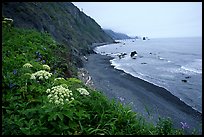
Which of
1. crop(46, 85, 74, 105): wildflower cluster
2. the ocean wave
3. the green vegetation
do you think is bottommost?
the ocean wave

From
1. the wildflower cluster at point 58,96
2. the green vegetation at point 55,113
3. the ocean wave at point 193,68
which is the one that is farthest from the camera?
the ocean wave at point 193,68

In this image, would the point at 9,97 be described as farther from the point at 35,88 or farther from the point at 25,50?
the point at 25,50

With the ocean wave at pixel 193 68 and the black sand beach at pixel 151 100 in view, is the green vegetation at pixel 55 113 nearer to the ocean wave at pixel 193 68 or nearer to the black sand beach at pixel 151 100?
the black sand beach at pixel 151 100

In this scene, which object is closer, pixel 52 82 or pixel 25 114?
pixel 25 114

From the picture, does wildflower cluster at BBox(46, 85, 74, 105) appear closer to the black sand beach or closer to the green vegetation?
the green vegetation

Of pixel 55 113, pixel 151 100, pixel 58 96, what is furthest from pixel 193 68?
pixel 55 113

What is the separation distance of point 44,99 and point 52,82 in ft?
5.06

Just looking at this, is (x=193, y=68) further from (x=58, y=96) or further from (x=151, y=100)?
(x=58, y=96)

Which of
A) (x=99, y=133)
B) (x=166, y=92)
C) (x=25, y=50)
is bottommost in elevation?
(x=166, y=92)

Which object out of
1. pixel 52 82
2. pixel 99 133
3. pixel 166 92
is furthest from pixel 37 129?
pixel 166 92

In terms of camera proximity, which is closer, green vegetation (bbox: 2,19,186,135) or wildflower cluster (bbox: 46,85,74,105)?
green vegetation (bbox: 2,19,186,135)

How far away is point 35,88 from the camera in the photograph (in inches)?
236

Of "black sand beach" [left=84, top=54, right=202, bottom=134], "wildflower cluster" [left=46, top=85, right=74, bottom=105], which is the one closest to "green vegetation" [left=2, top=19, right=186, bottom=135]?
"wildflower cluster" [left=46, top=85, right=74, bottom=105]

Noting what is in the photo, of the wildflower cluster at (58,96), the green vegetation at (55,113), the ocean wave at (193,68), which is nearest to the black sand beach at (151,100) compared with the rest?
the green vegetation at (55,113)
